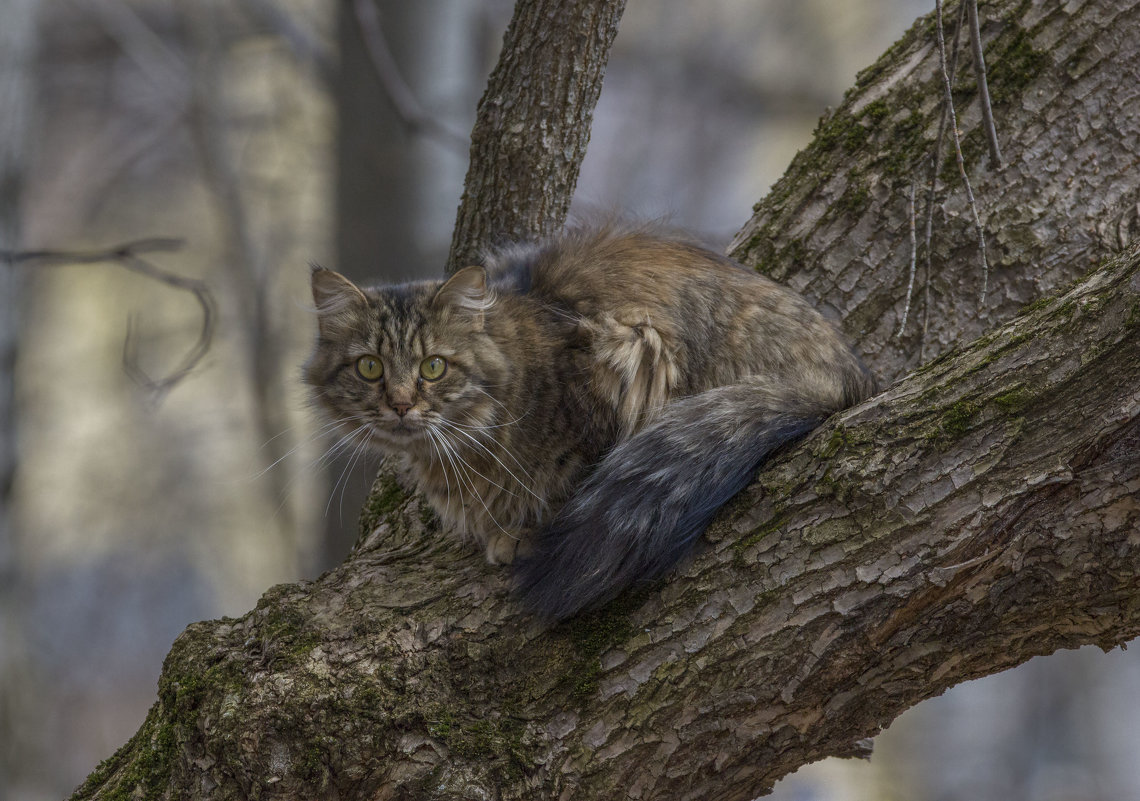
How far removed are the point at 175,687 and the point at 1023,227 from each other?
2.52m

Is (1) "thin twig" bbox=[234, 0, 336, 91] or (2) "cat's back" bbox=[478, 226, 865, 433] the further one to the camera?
(1) "thin twig" bbox=[234, 0, 336, 91]

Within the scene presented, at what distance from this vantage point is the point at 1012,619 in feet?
5.75

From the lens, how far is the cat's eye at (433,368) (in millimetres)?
2406

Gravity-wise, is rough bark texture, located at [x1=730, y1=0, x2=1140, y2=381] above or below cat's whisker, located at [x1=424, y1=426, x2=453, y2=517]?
above

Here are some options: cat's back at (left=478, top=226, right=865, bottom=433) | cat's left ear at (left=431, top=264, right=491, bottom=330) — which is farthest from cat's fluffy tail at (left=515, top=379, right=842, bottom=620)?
cat's left ear at (left=431, top=264, right=491, bottom=330)

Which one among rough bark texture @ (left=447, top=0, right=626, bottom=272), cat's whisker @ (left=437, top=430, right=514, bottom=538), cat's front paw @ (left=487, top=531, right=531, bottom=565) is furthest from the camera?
rough bark texture @ (left=447, top=0, right=626, bottom=272)

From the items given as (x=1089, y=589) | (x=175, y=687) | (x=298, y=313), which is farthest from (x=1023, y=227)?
(x=298, y=313)

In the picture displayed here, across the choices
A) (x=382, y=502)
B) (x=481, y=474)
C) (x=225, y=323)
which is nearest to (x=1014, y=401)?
(x=481, y=474)

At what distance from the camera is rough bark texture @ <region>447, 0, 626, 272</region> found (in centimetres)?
261

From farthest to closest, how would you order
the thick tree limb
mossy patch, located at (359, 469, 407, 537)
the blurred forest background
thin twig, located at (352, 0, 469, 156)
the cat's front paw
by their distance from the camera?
the blurred forest background → thin twig, located at (352, 0, 469, 156) → mossy patch, located at (359, 469, 407, 537) → the cat's front paw → the thick tree limb

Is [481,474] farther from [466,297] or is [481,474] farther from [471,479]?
[466,297]

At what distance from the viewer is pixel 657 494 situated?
199 centimetres

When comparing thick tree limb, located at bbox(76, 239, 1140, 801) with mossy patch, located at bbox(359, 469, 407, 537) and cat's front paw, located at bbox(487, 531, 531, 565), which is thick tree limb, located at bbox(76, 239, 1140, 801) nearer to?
cat's front paw, located at bbox(487, 531, 531, 565)

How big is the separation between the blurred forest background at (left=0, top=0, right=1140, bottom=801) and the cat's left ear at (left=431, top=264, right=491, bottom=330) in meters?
2.65
